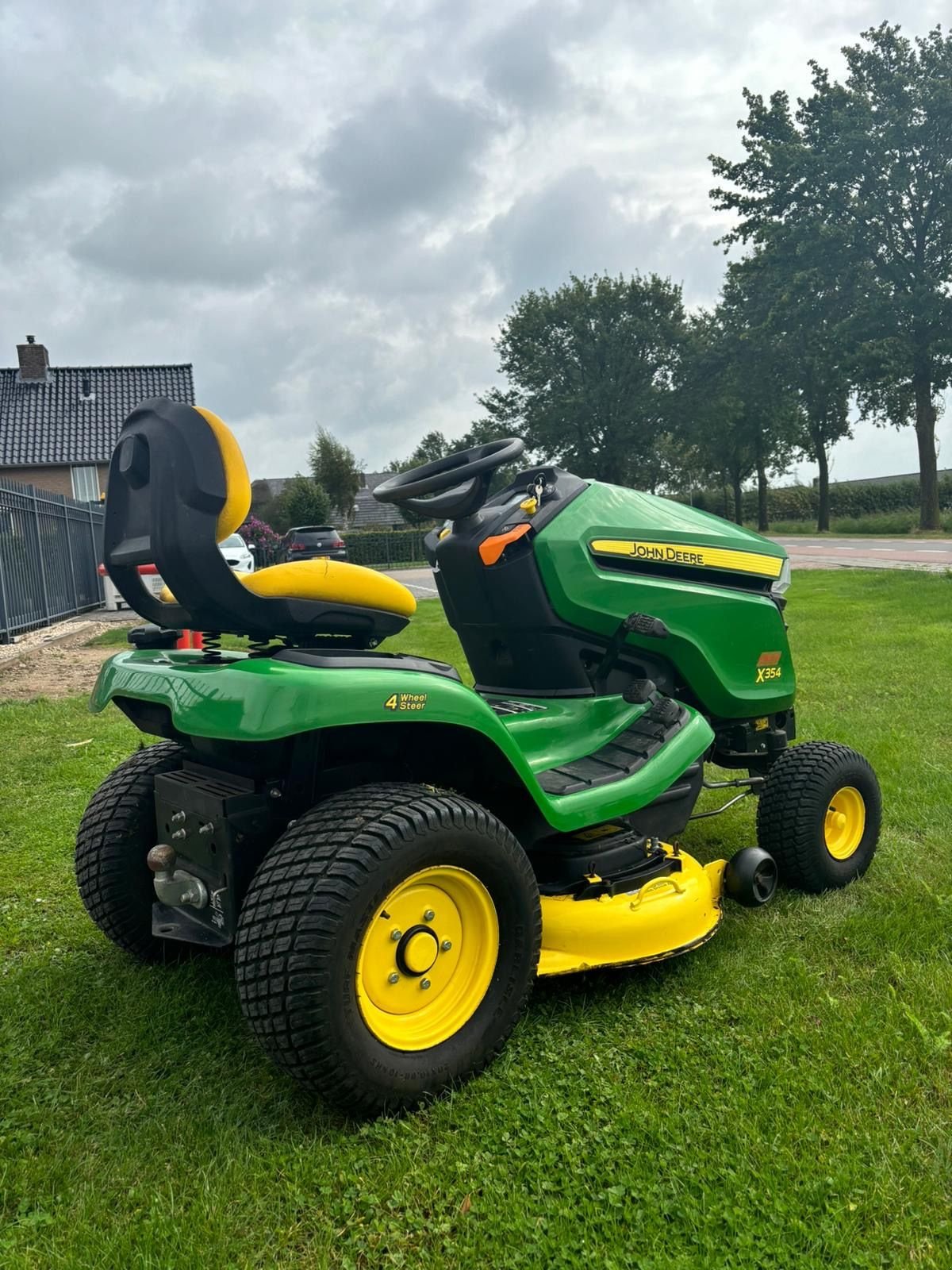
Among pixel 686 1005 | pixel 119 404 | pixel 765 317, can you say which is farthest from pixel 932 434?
pixel 686 1005

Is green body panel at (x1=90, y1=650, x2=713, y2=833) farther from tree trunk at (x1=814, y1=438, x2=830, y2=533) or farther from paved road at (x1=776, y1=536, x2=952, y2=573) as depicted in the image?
tree trunk at (x1=814, y1=438, x2=830, y2=533)

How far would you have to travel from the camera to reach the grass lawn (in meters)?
1.63

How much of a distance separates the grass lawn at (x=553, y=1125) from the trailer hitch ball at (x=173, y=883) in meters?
0.33

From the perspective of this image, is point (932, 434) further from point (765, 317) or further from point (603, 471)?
point (603, 471)

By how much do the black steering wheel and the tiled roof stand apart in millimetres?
28206

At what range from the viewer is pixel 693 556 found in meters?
3.07

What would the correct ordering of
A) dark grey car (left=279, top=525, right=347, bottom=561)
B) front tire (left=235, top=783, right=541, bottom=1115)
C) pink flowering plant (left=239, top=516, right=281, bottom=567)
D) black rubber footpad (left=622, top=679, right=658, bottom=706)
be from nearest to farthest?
1. front tire (left=235, top=783, right=541, bottom=1115)
2. black rubber footpad (left=622, top=679, right=658, bottom=706)
3. pink flowering plant (left=239, top=516, right=281, bottom=567)
4. dark grey car (left=279, top=525, right=347, bottom=561)

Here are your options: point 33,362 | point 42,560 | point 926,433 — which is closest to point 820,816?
point 42,560

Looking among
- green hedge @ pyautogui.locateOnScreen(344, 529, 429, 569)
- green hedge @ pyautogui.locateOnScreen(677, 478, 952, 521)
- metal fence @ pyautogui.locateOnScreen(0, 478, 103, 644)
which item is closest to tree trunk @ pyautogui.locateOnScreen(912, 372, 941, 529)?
green hedge @ pyautogui.locateOnScreen(677, 478, 952, 521)

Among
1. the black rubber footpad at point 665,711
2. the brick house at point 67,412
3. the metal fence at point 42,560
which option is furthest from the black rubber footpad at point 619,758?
the brick house at point 67,412

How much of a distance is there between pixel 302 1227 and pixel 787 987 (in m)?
1.38

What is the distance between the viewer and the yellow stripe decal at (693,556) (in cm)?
289

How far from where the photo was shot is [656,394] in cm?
3662

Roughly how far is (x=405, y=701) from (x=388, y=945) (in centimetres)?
53
